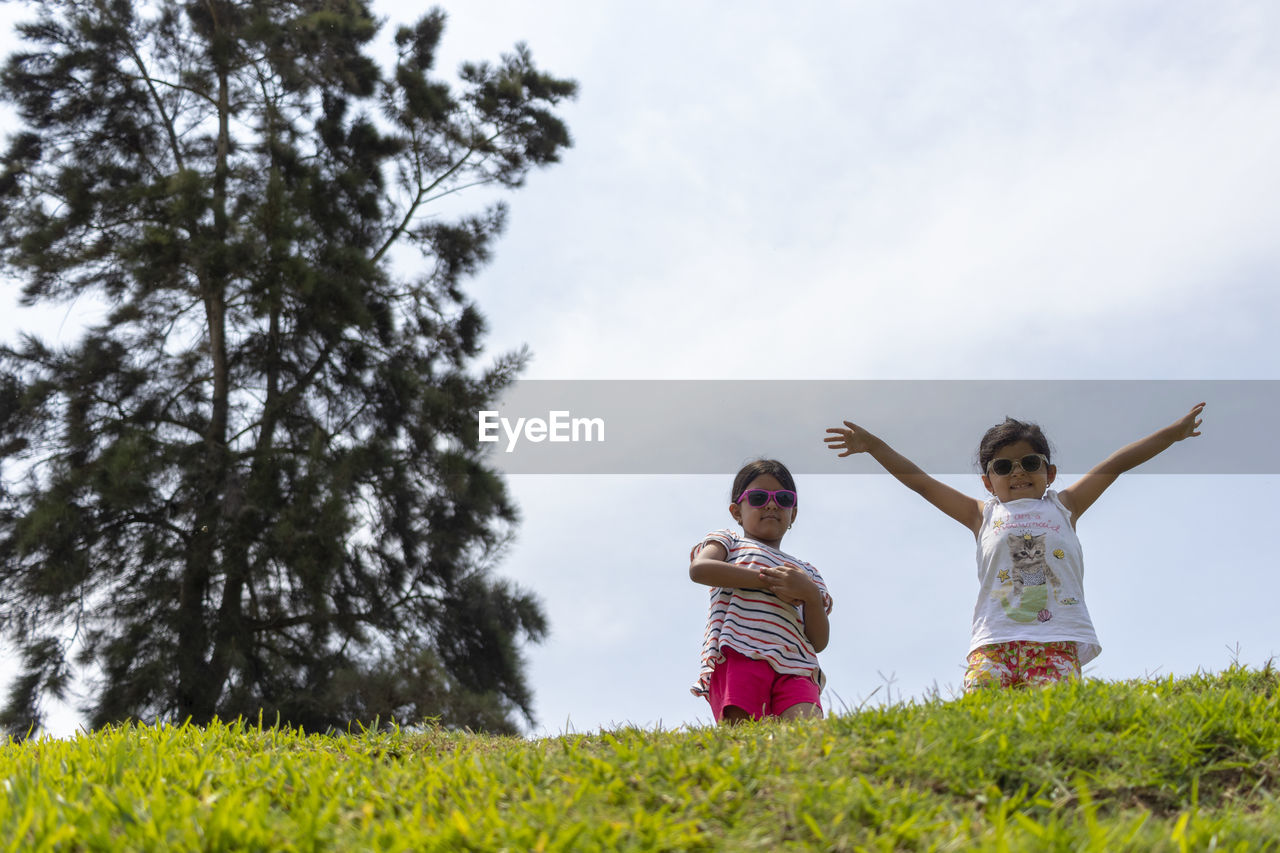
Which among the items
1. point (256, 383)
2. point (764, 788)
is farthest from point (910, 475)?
point (256, 383)

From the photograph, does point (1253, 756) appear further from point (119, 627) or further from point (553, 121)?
point (553, 121)

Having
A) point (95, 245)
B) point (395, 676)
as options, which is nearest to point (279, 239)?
point (95, 245)

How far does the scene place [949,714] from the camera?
2.68 meters

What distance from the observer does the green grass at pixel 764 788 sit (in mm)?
1996

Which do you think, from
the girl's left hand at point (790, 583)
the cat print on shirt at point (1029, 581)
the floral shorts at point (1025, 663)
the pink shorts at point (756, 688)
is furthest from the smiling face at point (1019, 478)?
the pink shorts at point (756, 688)

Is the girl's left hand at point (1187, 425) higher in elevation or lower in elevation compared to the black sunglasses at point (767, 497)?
higher

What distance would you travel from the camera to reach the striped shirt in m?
3.82

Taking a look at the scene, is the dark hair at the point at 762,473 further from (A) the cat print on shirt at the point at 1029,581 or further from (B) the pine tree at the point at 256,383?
(B) the pine tree at the point at 256,383

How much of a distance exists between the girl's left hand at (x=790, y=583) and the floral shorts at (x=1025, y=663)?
2.10ft

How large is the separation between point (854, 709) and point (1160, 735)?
750mm

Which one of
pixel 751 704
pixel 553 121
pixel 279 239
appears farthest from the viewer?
pixel 553 121

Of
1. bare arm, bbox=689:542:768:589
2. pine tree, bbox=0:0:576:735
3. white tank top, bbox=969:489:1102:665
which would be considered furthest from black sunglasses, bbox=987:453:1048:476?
pine tree, bbox=0:0:576:735

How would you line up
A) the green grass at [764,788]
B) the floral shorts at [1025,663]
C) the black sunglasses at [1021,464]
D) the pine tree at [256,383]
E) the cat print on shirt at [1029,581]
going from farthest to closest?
1. the pine tree at [256,383]
2. the black sunglasses at [1021,464]
3. the cat print on shirt at [1029,581]
4. the floral shorts at [1025,663]
5. the green grass at [764,788]

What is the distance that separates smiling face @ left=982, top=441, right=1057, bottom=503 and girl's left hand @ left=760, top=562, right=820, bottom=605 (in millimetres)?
947
